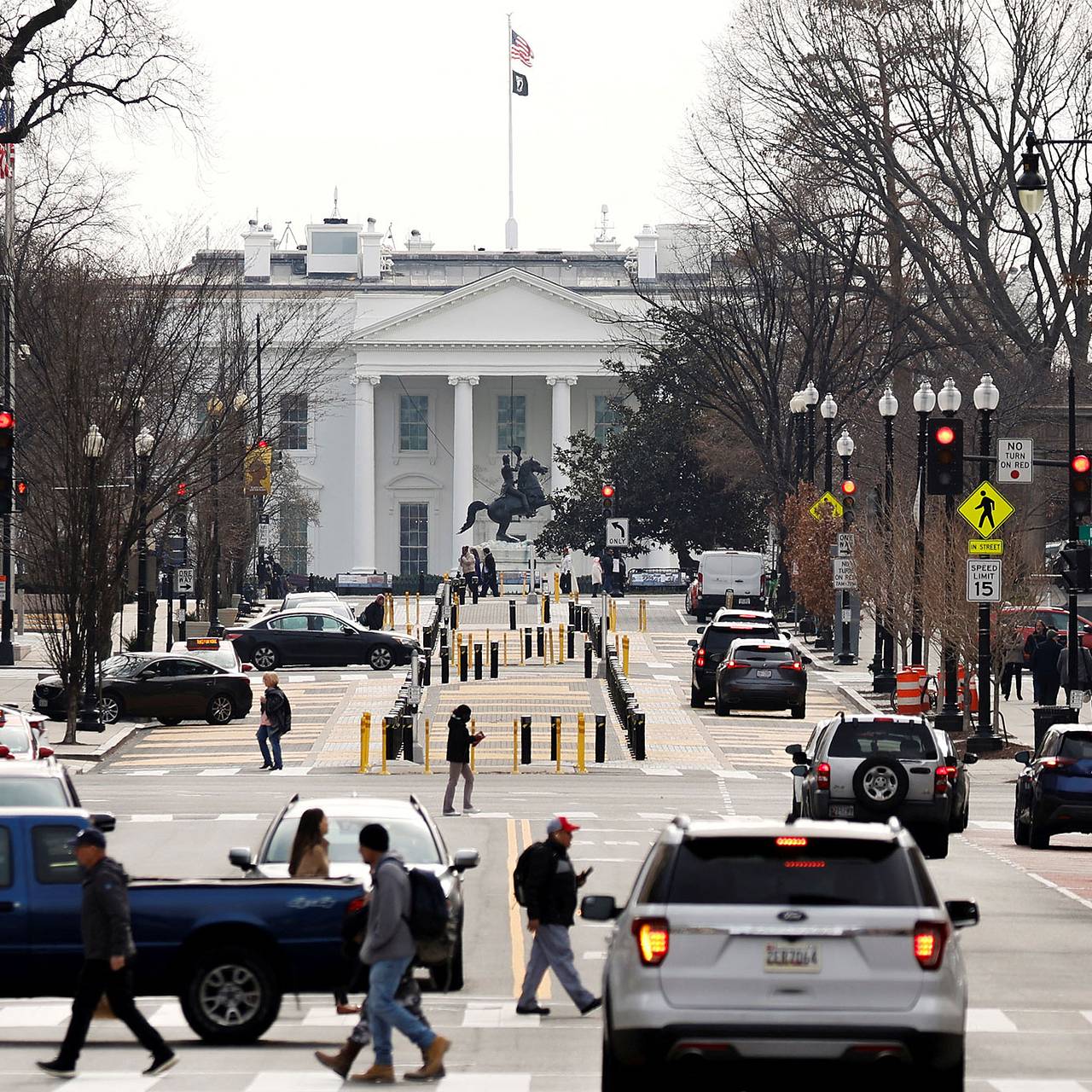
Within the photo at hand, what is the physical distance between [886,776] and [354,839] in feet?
29.2

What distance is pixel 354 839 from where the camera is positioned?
56.9ft

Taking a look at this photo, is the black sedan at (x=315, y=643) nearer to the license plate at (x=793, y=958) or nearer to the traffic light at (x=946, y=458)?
the traffic light at (x=946, y=458)

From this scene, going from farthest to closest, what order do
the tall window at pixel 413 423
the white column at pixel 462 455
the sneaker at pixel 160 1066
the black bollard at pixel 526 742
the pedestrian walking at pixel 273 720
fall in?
the tall window at pixel 413 423 → the white column at pixel 462 455 → the black bollard at pixel 526 742 → the pedestrian walking at pixel 273 720 → the sneaker at pixel 160 1066

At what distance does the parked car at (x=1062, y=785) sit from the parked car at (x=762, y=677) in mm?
19204

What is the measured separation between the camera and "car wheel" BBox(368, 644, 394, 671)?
5675 cm

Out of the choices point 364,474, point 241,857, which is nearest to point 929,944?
point 241,857

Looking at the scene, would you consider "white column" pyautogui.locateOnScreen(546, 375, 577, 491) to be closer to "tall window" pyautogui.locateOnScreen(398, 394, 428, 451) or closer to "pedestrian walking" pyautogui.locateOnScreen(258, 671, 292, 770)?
"tall window" pyautogui.locateOnScreen(398, 394, 428, 451)

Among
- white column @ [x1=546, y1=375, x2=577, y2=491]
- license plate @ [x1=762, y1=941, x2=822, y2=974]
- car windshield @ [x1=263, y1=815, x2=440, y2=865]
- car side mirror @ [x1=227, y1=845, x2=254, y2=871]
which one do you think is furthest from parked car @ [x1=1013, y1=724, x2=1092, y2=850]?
white column @ [x1=546, y1=375, x2=577, y2=491]

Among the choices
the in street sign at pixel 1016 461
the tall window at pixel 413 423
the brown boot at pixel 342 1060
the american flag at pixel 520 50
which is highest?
the american flag at pixel 520 50

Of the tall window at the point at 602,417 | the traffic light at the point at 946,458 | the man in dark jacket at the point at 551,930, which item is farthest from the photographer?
the tall window at the point at 602,417

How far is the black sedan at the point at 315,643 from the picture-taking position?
56.8 m

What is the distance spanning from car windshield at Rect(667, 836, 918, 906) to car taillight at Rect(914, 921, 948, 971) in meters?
0.16

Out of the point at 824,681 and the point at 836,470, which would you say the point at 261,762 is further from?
the point at 836,470

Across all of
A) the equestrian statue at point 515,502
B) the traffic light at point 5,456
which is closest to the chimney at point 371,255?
the equestrian statue at point 515,502
